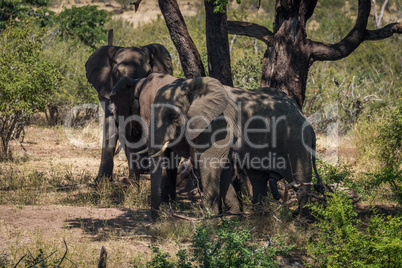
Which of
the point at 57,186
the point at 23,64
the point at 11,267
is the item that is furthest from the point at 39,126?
the point at 11,267

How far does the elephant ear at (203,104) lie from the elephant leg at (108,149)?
3.26 metres

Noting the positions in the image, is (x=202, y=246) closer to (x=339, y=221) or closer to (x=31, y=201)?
(x=339, y=221)

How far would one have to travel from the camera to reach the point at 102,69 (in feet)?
36.5

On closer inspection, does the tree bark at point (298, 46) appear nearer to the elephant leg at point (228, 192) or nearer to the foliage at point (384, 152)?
the foliage at point (384, 152)

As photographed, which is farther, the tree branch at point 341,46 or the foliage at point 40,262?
the tree branch at point 341,46

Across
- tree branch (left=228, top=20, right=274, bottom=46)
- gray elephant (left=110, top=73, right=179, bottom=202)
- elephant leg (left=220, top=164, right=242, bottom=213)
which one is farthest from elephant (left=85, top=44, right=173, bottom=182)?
elephant leg (left=220, top=164, right=242, bottom=213)

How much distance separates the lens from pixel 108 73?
1107cm

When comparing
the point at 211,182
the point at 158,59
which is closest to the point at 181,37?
the point at 158,59

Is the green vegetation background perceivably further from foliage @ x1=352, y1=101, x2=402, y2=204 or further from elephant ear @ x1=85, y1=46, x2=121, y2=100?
elephant ear @ x1=85, y1=46, x2=121, y2=100

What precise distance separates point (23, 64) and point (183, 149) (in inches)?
212

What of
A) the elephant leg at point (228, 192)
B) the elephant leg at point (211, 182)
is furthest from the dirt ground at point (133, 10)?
the elephant leg at point (211, 182)

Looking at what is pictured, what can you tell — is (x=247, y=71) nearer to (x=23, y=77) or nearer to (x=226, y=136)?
(x=23, y=77)

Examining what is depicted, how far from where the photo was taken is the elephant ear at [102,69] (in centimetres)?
1105

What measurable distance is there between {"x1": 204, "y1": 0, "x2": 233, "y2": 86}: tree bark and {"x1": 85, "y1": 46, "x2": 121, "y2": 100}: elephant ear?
2581mm
